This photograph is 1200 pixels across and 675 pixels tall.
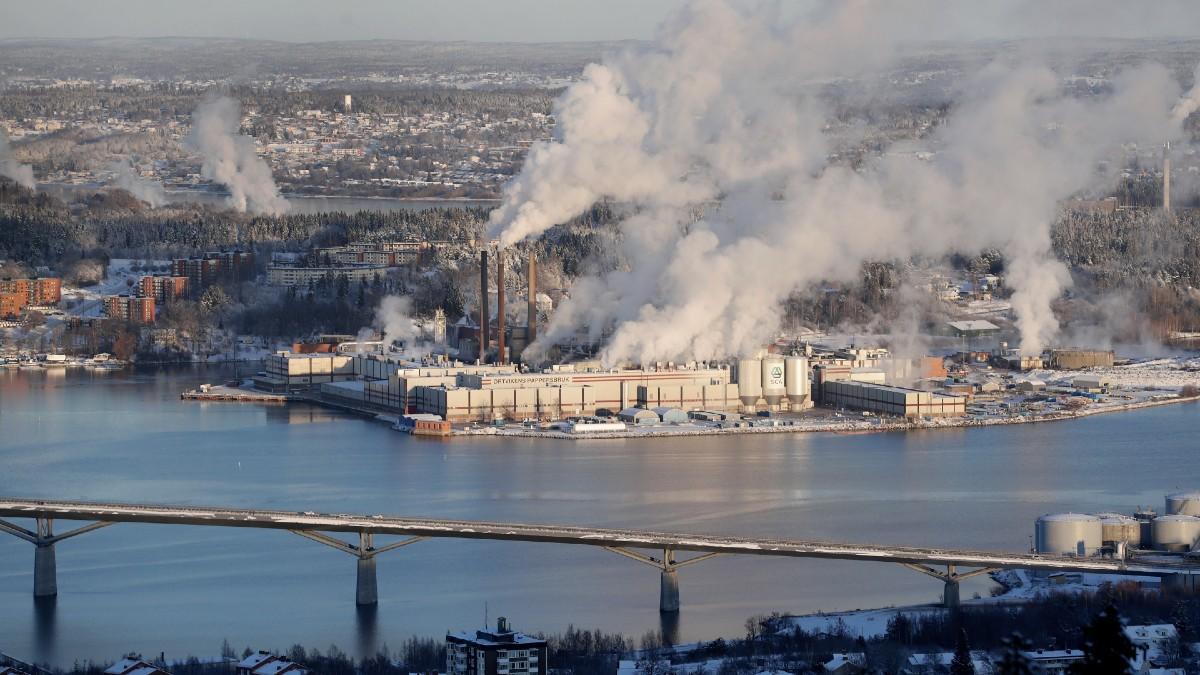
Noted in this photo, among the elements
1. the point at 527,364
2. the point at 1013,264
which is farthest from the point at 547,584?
the point at 1013,264

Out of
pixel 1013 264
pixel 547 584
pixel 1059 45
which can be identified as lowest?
pixel 547 584

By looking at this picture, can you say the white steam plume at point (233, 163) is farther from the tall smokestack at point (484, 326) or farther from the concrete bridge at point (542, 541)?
the concrete bridge at point (542, 541)

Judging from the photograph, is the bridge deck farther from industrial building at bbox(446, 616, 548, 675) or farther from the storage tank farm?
the storage tank farm

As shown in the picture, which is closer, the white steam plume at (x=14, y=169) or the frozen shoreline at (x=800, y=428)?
the frozen shoreline at (x=800, y=428)

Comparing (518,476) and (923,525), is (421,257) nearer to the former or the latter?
(518,476)

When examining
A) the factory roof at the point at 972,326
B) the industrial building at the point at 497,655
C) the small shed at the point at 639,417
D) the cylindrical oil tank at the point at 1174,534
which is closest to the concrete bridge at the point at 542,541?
the cylindrical oil tank at the point at 1174,534

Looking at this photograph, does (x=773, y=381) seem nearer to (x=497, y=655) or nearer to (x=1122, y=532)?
(x=1122, y=532)
